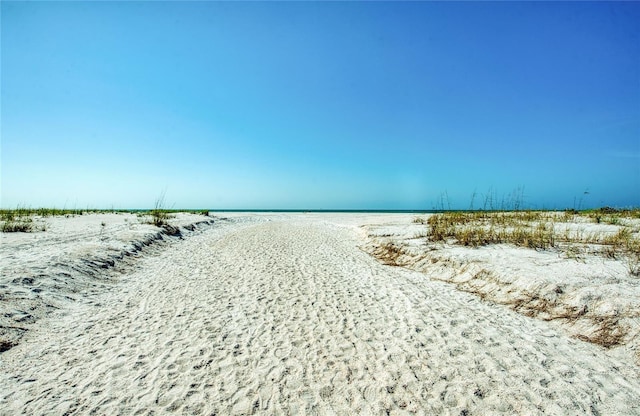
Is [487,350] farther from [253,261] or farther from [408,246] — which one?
[253,261]

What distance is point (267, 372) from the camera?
4184 mm

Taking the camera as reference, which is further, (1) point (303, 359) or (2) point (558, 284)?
(2) point (558, 284)

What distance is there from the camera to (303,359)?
14.8ft

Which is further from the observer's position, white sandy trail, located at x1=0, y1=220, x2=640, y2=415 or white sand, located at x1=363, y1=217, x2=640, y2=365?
white sand, located at x1=363, y1=217, x2=640, y2=365

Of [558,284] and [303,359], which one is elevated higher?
[558,284]

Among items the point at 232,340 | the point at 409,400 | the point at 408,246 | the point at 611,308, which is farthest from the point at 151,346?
the point at 408,246

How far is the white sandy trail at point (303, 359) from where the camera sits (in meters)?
3.61

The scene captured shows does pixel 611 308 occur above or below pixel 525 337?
above

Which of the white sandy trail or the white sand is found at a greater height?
the white sand

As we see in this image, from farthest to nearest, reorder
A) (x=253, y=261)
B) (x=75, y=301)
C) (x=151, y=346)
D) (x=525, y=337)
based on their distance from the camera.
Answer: (x=253, y=261), (x=75, y=301), (x=525, y=337), (x=151, y=346)

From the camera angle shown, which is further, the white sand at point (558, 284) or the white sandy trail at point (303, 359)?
the white sand at point (558, 284)

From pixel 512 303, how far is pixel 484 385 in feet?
10.9

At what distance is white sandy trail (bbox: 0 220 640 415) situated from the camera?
3.61 m

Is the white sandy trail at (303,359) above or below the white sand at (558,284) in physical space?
below
